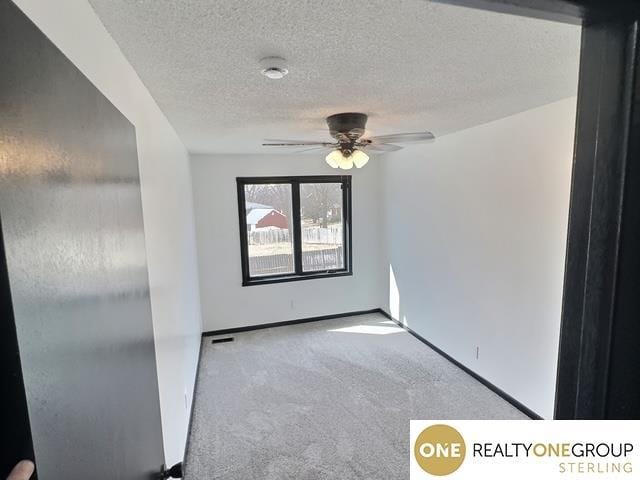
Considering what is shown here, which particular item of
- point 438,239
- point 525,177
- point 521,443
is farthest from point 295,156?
point 521,443

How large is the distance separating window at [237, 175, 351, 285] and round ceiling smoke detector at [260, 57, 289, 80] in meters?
2.99

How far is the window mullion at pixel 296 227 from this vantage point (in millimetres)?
4656

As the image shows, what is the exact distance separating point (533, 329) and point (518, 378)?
18.3 inches

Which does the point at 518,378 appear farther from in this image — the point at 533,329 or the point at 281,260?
the point at 281,260

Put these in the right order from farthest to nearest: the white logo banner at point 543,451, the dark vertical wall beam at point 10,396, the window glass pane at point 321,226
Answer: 1. the window glass pane at point 321,226
2. the white logo banner at point 543,451
3. the dark vertical wall beam at point 10,396

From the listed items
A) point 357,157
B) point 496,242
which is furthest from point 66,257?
point 496,242

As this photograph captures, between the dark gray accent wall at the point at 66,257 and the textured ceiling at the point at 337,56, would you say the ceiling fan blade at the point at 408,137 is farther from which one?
the dark gray accent wall at the point at 66,257

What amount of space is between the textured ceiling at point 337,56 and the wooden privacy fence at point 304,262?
2513 mm

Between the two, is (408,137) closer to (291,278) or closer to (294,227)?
(294,227)

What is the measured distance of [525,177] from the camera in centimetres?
261

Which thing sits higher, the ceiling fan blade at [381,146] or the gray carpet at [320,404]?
the ceiling fan blade at [381,146]

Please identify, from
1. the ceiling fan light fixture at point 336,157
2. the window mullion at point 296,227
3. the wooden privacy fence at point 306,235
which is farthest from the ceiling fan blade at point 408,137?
the wooden privacy fence at point 306,235

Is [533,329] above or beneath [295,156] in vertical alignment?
beneath

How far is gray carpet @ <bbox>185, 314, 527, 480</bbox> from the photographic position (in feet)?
7.53
